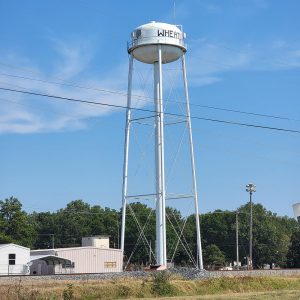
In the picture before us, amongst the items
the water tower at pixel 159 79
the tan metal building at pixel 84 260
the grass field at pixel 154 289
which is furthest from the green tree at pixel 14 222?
the grass field at pixel 154 289

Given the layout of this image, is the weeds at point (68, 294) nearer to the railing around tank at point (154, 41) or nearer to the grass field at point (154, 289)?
the grass field at point (154, 289)

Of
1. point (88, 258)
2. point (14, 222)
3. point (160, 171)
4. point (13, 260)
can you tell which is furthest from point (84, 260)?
point (14, 222)

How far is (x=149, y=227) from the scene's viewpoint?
126 m

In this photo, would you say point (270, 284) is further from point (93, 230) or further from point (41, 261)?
point (93, 230)

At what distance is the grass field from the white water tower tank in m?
22.1

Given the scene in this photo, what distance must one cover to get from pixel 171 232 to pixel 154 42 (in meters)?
67.2

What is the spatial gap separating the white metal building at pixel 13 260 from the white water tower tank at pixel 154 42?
72.3 feet

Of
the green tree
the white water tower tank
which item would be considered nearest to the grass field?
the white water tower tank

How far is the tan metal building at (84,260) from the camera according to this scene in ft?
222

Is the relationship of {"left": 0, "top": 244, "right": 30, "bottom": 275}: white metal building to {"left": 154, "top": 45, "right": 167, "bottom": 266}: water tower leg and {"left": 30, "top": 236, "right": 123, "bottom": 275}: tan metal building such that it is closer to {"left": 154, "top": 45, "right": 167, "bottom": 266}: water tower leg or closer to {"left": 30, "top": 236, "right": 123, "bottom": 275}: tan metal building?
{"left": 30, "top": 236, "right": 123, "bottom": 275}: tan metal building

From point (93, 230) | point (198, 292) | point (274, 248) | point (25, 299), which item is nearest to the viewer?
point (25, 299)

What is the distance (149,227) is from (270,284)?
74.5 m

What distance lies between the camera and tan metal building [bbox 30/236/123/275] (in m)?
67.7

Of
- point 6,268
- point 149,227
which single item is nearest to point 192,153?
point 6,268
